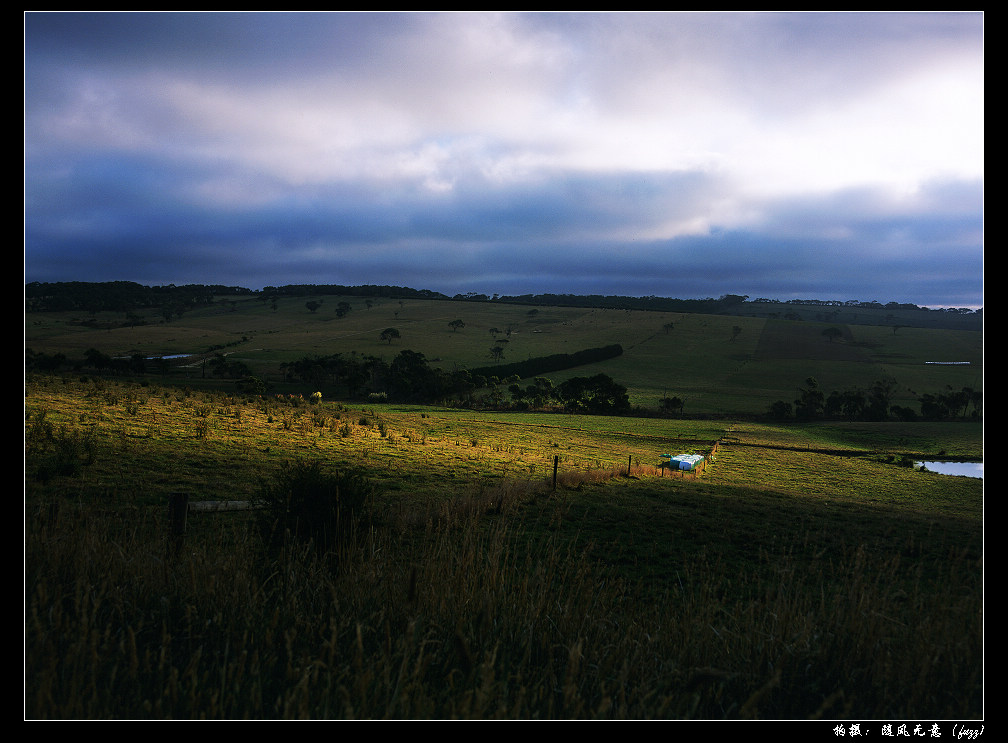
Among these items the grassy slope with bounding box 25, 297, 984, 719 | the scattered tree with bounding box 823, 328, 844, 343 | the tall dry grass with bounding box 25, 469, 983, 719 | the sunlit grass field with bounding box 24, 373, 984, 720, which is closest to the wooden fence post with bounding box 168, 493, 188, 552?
the grassy slope with bounding box 25, 297, 984, 719

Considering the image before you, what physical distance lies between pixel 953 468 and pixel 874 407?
25.4 meters

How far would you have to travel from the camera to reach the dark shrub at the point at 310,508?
17.8ft

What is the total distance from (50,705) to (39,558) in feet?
4.86

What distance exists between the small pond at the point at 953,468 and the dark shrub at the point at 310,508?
3212 centimetres

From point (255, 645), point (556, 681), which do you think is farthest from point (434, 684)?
point (255, 645)

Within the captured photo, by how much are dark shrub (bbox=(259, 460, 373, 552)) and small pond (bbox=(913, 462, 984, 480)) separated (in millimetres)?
32122

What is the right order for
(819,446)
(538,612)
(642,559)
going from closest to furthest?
(538,612) < (642,559) < (819,446)

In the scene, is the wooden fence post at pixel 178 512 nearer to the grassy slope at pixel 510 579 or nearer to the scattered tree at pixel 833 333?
the grassy slope at pixel 510 579

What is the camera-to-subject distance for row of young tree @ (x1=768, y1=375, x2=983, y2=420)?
4947cm

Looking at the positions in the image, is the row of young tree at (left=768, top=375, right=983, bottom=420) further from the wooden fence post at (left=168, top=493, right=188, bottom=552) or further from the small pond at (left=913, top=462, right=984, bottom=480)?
the wooden fence post at (left=168, top=493, right=188, bottom=552)

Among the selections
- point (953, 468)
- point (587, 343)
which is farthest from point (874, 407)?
point (587, 343)

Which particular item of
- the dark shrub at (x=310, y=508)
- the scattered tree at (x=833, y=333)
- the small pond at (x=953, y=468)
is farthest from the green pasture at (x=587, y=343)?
the dark shrub at (x=310, y=508)

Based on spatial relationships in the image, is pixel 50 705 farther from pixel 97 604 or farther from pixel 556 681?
pixel 556 681

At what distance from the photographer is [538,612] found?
312cm
